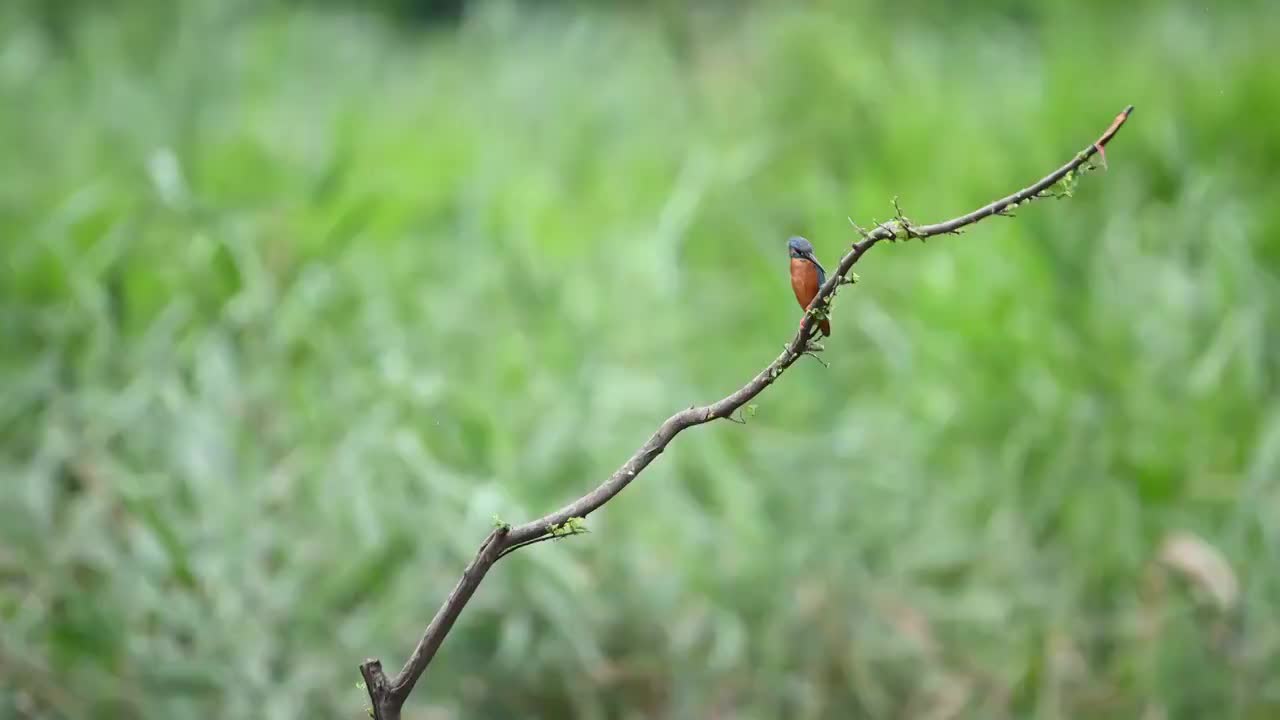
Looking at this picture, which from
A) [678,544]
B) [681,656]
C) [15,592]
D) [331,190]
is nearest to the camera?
[15,592]

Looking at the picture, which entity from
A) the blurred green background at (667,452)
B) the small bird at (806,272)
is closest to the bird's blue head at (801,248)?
the small bird at (806,272)

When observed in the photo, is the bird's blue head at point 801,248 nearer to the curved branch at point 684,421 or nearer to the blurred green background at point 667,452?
the curved branch at point 684,421

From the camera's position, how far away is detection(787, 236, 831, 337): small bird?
1142 millimetres

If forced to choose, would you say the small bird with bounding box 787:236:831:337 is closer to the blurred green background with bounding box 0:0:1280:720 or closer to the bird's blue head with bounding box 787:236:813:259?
the bird's blue head with bounding box 787:236:813:259

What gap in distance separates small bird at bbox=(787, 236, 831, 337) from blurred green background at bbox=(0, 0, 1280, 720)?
1.28 m

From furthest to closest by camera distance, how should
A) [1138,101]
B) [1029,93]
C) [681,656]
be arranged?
[1029,93] → [1138,101] → [681,656]

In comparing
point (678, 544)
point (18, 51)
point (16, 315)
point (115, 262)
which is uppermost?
point (18, 51)

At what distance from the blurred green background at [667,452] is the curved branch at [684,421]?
1.24 meters

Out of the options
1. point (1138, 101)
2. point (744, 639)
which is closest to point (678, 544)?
point (744, 639)

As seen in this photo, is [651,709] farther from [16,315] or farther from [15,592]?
[16,315]

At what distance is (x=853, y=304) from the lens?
3439mm

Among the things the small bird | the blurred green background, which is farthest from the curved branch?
the blurred green background

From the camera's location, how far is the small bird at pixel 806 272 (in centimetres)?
114

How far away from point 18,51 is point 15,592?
157 inches
